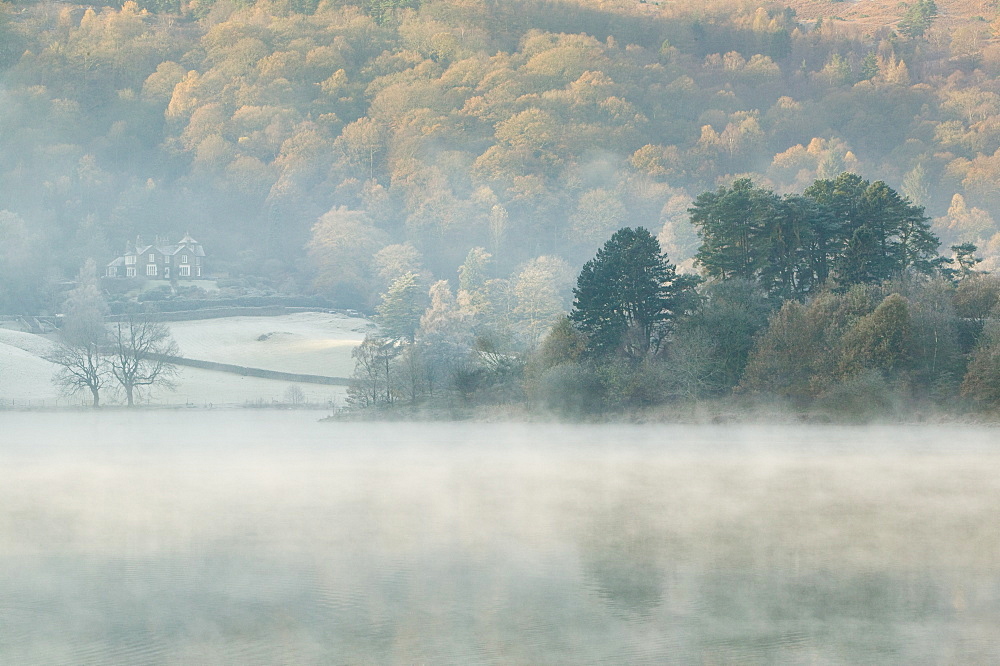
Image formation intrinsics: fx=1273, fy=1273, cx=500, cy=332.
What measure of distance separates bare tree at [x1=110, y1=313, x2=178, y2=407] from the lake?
45.1 meters

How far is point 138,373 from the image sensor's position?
3580 inches

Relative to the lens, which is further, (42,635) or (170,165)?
(170,165)

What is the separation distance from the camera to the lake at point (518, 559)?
15.6 meters

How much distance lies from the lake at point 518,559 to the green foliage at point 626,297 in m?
17.3

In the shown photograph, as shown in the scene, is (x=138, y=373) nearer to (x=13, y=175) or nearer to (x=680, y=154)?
(x=13, y=175)

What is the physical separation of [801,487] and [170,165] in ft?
552

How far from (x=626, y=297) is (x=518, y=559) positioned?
37.3 metres

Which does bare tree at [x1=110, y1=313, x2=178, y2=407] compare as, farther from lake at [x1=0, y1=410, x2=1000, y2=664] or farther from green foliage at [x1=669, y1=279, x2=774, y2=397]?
lake at [x1=0, y1=410, x2=1000, y2=664]

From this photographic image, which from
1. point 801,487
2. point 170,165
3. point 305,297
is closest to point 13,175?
point 170,165

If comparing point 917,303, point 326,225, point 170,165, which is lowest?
point 917,303

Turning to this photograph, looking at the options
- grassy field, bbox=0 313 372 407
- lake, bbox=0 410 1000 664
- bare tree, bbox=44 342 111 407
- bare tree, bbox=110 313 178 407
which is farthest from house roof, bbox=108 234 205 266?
lake, bbox=0 410 1000 664

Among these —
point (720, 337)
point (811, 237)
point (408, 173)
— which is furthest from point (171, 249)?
point (720, 337)

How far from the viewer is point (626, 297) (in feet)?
189

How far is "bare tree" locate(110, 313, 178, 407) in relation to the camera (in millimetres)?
85375
